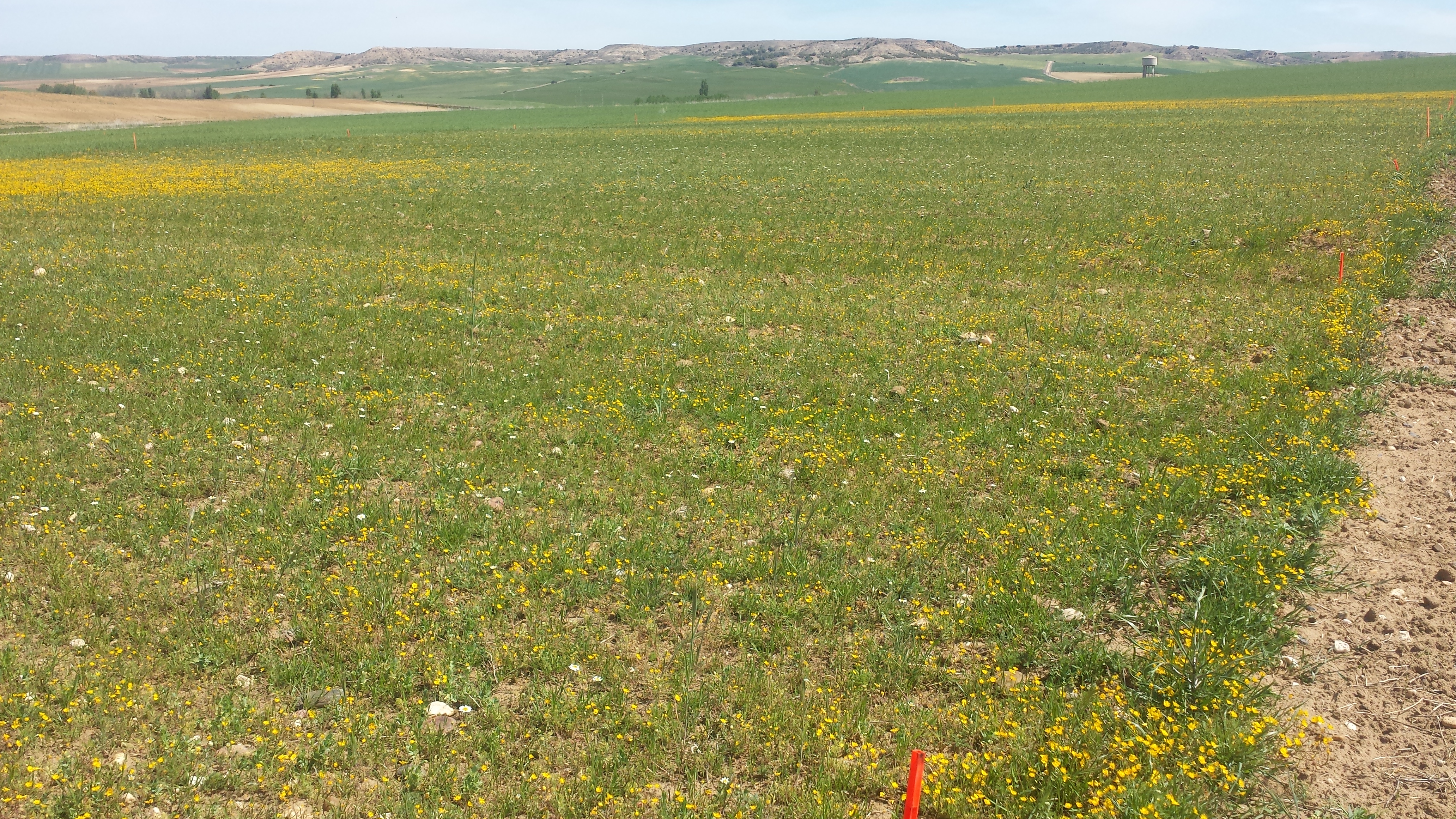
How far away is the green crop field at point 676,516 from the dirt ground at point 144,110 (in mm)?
73515

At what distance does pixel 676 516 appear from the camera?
730 centimetres

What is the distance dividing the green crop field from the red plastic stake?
57cm

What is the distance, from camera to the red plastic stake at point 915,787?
375 centimetres

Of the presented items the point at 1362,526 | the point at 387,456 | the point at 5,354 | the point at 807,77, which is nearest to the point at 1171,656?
the point at 1362,526

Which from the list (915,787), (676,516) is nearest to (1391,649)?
(915,787)

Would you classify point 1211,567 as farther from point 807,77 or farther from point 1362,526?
point 807,77

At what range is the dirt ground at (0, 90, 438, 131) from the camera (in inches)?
2921

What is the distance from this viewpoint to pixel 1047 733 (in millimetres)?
4746

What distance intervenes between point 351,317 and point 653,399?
559 cm

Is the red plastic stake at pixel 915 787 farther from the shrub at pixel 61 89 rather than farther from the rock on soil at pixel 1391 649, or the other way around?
the shrub at pixel 61 89

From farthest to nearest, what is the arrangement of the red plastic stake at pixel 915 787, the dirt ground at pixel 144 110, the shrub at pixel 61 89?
the shrub at pixel 61 89 < the dirt ground at pixel 144 110 < the red plastic stake at pixel 915 787

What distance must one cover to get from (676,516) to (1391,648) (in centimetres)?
498

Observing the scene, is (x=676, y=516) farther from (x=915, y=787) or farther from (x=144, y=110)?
(x=144, y=110)

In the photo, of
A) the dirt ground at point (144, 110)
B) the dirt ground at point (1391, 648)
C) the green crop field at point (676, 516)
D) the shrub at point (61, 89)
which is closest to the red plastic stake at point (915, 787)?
the green crop field at point (676, 516)
